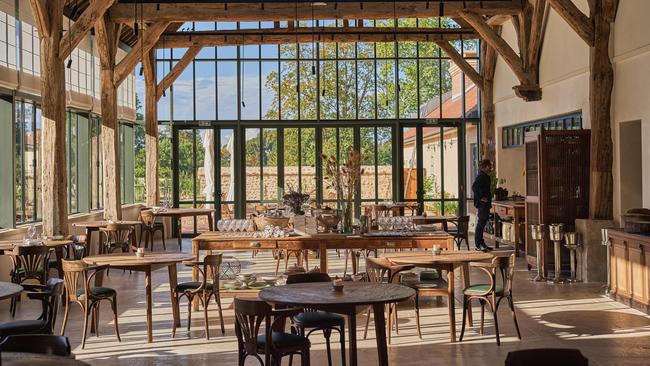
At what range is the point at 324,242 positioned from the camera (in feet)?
30.6

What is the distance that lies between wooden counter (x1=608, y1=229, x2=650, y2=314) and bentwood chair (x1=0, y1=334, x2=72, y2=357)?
6.87m

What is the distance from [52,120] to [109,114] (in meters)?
3.58

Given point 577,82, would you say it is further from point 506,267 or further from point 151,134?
point 151,134

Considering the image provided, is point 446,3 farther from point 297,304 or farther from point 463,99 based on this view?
point 297,304

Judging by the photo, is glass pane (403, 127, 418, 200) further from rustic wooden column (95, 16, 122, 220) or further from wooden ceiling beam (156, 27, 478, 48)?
rustic wooden column (95, 16, 122, 220)

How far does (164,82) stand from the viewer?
18922 millimetres

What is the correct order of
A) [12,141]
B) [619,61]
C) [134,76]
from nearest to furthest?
[619,61], [12,141], [134,76]

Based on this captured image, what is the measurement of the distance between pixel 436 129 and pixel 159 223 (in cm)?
748

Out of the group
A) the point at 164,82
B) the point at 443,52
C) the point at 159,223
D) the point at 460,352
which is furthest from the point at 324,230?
the point at 443,52

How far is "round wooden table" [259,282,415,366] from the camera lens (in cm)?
526

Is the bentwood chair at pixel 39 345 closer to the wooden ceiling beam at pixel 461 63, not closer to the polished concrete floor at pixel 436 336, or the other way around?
the polished concrete floor at pixel 436 336

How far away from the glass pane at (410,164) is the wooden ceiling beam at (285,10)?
19.1 feet

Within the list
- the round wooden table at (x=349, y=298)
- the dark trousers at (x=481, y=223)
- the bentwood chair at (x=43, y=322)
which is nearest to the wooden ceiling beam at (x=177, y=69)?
the dark trousers at (x=481, y=223)

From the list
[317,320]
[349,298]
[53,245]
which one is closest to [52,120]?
[53,245]
